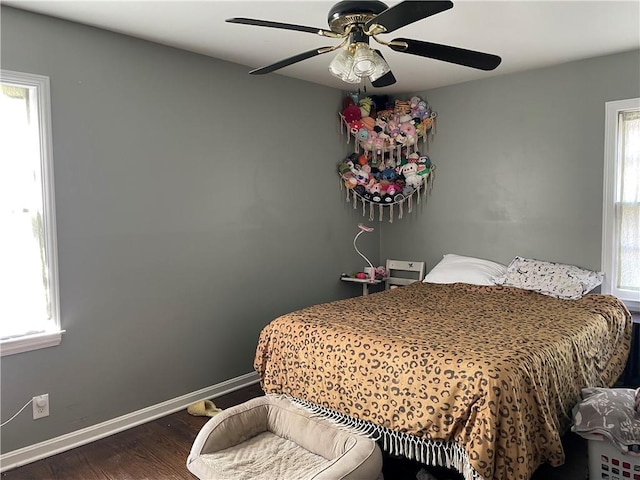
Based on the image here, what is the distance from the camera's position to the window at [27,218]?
258 centimetres

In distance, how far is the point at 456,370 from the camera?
2066 mm

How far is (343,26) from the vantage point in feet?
6.66

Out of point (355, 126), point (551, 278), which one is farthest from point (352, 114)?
point (551, 278)

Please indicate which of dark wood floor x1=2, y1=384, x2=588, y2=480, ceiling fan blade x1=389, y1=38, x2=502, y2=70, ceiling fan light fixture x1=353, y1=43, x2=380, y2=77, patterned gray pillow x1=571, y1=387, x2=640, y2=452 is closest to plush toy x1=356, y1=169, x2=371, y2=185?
ceiling fan blade x1=389, y1=38, x2=502, y2=70

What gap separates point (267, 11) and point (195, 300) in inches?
77.8

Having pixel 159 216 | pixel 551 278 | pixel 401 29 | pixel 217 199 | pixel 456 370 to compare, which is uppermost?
pixel 401 29

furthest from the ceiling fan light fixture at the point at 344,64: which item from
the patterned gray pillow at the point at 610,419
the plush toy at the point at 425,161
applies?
the plush toy at the point at 425,161

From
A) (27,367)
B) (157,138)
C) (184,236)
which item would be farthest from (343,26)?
(27,367)

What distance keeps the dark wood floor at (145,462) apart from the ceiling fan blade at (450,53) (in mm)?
2038

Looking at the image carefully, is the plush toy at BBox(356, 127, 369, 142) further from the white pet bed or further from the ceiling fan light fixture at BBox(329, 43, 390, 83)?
the white pet bed

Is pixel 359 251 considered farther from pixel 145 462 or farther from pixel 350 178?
pixel 145 462

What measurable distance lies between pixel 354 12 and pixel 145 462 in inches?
99.2

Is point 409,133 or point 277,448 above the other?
point 409,133

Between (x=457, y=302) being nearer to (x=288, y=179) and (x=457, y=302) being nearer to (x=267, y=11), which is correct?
(x=288, y=179)
